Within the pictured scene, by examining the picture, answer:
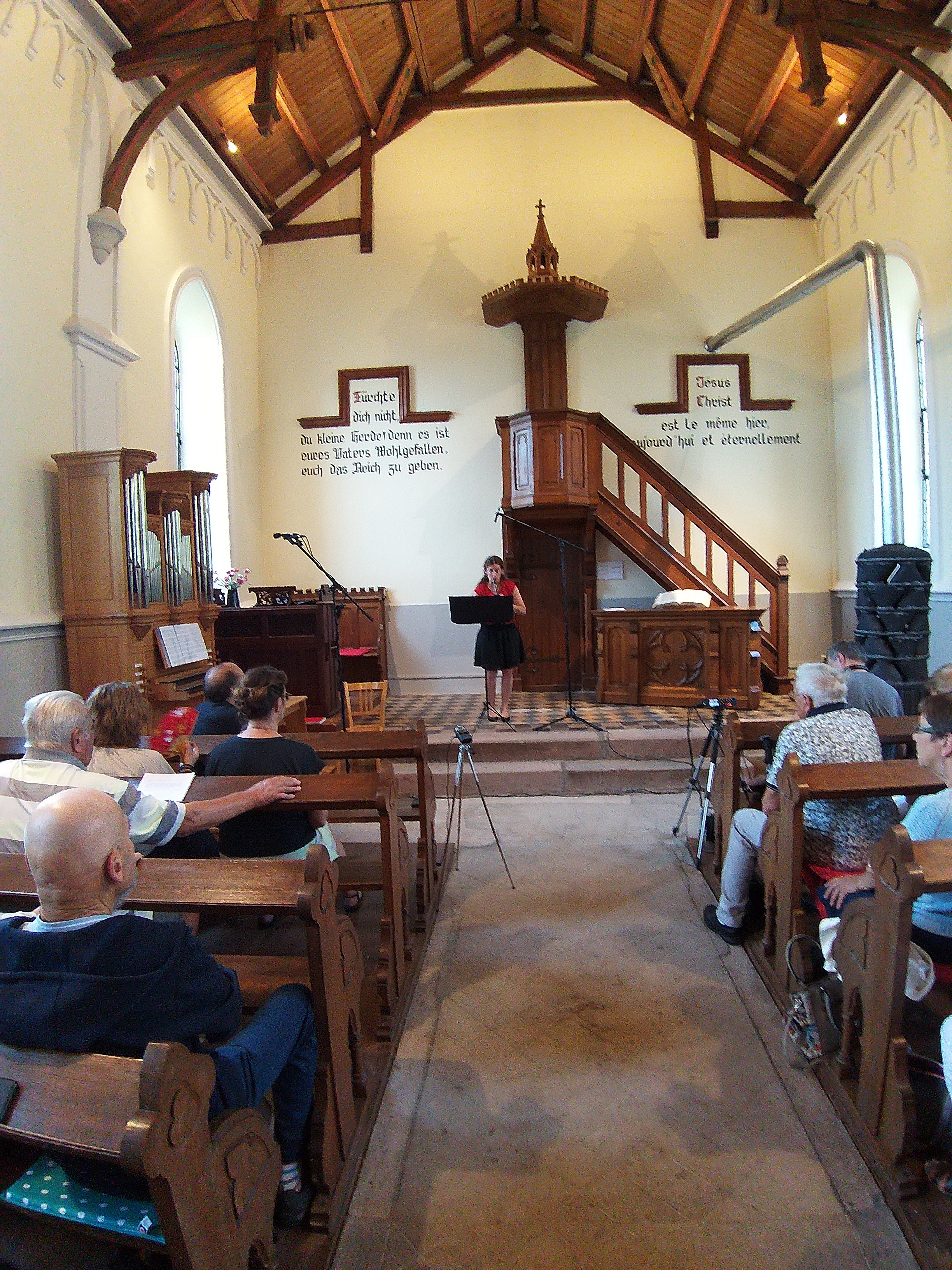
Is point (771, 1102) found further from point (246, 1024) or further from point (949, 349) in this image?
point (949, 349)

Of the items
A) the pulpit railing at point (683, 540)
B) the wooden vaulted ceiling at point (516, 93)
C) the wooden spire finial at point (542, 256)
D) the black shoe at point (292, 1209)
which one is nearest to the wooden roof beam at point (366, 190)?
the wooden vaulted ceiling at point (516, 93)

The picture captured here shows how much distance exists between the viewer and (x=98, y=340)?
17.6 ft

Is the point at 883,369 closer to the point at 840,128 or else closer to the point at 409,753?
the point at 840,128

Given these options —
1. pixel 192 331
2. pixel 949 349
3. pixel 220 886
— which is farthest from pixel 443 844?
pixel 192 331

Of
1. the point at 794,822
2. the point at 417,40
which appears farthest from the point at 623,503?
the point at 794,822

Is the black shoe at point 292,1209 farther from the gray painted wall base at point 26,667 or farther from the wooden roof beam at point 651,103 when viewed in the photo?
the wooden roof beam at point 651,103

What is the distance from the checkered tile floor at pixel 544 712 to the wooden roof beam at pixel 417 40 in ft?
20.1

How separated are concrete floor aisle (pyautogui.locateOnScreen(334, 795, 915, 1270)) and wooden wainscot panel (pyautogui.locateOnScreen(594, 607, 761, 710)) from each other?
3664 mm

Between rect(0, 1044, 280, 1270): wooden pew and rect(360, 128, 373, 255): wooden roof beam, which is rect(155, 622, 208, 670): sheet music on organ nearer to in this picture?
rect(0, 1044, 280, 1270): wooden pew

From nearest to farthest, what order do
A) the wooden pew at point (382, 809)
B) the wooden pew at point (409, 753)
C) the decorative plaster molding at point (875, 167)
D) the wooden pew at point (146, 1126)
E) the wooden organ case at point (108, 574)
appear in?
the wooden pew at point (146, 1126)
the wooden pew at point (382, 809)
the wooden pew at point (409, 753)
the wooden organ case at point (108, 574)
the decorative plaster molding at point (875, 167)

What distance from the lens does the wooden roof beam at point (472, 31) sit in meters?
8.02

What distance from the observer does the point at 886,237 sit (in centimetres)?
727

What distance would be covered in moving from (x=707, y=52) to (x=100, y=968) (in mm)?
9413

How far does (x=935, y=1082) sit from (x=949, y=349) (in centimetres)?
607
